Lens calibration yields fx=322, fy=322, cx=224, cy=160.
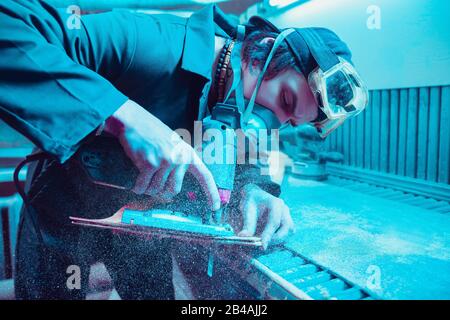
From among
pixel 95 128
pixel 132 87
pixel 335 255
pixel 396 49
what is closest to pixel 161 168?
pixel 95 128

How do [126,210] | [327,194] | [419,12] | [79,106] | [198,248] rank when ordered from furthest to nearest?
1. [327,194]
2. [419,12]
3. [198,248]
4. [126,210]
5. [79,106]

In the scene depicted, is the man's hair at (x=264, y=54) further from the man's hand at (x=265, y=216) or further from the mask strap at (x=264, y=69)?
the man's hand at (x=265, y=216)

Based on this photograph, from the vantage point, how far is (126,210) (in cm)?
60

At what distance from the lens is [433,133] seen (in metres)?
0.98

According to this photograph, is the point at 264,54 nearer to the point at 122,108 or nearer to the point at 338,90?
the point at 338,90

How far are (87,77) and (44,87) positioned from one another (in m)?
0.06

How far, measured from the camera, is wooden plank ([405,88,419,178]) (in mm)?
1028

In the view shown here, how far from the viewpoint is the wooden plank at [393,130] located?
3.58 ft

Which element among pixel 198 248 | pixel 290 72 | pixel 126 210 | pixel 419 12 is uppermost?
pixel 419 12

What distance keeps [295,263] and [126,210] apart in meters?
0.34

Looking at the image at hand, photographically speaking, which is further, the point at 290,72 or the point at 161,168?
the point at 290,72

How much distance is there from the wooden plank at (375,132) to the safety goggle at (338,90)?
1.42 ft

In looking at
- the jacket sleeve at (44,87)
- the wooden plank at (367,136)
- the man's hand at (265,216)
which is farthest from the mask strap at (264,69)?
the wooden plank at (367,136)

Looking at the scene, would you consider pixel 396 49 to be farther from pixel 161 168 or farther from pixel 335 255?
pixel 161 168
